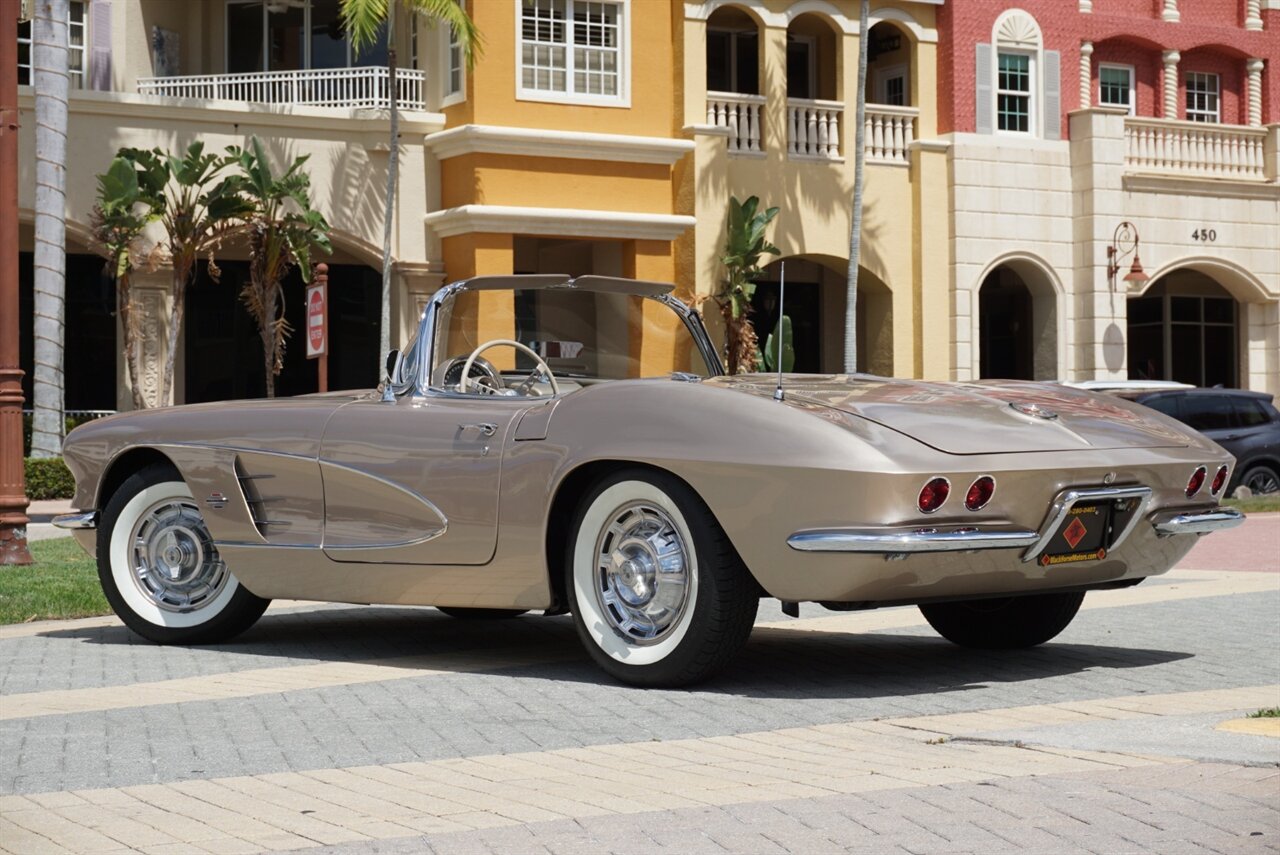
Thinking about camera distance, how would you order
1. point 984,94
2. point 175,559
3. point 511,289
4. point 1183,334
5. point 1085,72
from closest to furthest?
point 511,289, point 175,559, point 984,94, point 1085,72, point 1183,334

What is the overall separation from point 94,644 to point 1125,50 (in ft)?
96.1

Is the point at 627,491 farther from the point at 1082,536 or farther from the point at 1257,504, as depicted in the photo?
the point at 1257,504

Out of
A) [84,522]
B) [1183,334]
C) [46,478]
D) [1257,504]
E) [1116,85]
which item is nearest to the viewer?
[84,522]

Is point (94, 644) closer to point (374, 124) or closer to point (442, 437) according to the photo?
point (442, 437)

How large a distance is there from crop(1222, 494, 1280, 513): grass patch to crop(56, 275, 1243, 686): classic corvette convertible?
1467 cm

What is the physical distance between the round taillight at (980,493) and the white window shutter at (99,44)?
2465 cm

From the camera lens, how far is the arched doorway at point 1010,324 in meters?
34.1

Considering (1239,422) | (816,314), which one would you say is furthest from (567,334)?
(816,314)

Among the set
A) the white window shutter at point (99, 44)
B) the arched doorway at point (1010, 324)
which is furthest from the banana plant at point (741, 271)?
the white window shutter at point (99, 44)

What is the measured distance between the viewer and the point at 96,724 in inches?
262

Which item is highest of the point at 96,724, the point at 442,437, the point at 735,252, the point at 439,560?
the point at 735,252

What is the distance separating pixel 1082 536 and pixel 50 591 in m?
6.52

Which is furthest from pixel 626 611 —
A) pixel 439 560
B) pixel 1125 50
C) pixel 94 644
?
pixel 1125 50

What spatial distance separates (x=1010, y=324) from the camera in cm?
3609
